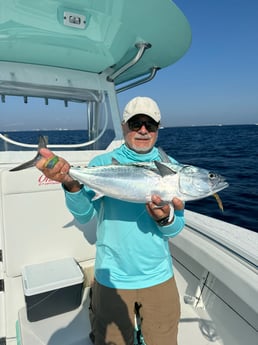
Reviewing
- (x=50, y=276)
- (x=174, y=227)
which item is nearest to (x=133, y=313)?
(x=174, y=227)

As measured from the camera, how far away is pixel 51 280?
2.75 metres

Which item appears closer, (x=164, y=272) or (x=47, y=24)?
(x=164, y=272)

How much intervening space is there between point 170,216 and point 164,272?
51cm

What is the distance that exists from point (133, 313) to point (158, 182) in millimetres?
974

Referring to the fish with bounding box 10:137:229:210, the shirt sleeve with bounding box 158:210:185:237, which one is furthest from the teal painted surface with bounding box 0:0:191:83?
the shirt sleeve with bounding box 158:210:185:237

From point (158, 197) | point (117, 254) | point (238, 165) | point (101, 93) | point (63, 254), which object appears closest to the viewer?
point (158, 197)

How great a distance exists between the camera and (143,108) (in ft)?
6.32

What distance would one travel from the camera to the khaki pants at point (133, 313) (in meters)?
1.95

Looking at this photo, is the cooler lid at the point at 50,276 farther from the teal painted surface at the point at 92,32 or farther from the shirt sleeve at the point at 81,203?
the teal painted surface at the point at 92,32

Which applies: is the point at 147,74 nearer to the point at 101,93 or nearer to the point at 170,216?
the point at 101,93

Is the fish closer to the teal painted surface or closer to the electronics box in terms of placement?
the teal painted surface

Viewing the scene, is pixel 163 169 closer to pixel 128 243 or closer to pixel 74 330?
pixel 128 243

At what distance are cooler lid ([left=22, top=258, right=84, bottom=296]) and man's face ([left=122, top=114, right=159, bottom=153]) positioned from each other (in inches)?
63.1

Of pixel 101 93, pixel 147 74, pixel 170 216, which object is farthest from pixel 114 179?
pixel 147 74
